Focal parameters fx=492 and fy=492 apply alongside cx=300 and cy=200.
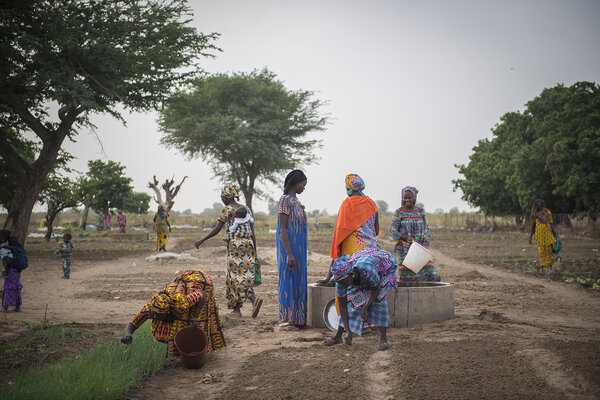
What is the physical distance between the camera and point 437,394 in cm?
382

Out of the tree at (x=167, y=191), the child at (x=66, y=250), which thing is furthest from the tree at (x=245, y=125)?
the child at (x=66, y=250)

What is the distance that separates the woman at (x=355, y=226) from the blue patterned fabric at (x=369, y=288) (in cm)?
57

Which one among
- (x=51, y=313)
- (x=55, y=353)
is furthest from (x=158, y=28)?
(x=55, y=353)

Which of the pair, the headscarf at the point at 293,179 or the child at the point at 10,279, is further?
the child at the point at 10,279

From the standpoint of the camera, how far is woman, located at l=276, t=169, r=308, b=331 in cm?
640

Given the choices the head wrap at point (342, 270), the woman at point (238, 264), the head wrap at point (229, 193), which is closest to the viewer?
the head wrap at point (342, 270)

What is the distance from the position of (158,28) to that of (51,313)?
12739 millimetres

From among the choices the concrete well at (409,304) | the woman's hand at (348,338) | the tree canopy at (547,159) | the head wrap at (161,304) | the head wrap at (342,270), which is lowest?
the woman's hand at (348,338)

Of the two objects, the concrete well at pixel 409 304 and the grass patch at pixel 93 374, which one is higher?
the concrete well at pixel 409 304

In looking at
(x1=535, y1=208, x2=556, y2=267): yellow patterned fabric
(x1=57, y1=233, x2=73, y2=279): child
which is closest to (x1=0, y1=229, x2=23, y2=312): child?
(x1=57, y1=233, x2=73, y2=279): child

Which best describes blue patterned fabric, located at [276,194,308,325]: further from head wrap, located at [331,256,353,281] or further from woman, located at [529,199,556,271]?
woman, located at [529,199,556,271]

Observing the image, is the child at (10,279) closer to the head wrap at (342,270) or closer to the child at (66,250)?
the child at (66,250)

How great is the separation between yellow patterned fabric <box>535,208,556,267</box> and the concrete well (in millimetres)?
7180

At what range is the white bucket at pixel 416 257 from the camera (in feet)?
22.3
